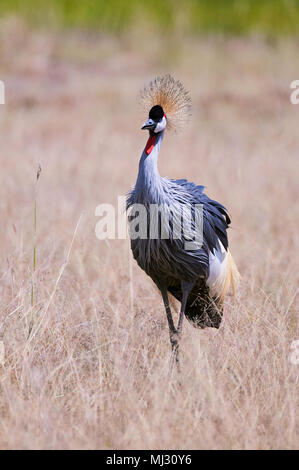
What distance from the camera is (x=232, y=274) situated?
10.7 feet

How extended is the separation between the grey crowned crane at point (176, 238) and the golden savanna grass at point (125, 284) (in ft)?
0.34

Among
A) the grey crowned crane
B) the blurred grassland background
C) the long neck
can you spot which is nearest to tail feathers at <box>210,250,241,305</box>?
the grey crowned crane

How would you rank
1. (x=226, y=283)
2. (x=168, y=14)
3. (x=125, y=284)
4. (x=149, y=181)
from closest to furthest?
(x=149, y=181)
(x=226, y=283)
(x=125, y=284)
(x=168, y=14)

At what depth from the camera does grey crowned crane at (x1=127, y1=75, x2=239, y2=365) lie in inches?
111

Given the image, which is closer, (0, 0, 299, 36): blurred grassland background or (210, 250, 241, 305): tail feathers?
(210, 250, 241, 305): tail feathers

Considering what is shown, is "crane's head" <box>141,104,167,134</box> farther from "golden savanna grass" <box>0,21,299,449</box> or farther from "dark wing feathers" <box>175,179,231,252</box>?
"golden savanna grass" <box>0,21,299,449</box>

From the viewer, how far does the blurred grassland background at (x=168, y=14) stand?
424 inches

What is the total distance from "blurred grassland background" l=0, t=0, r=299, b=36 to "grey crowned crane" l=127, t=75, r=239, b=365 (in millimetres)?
7961

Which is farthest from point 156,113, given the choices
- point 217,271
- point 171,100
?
point 217,271

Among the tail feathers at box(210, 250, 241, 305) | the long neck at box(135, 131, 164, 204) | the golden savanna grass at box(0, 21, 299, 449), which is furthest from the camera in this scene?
the tail feathers at box(210, 250, 241, 305)

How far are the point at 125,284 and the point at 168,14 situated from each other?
27.6 feet

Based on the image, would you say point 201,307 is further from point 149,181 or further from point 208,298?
point 149,181

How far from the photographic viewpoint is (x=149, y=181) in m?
2.79
